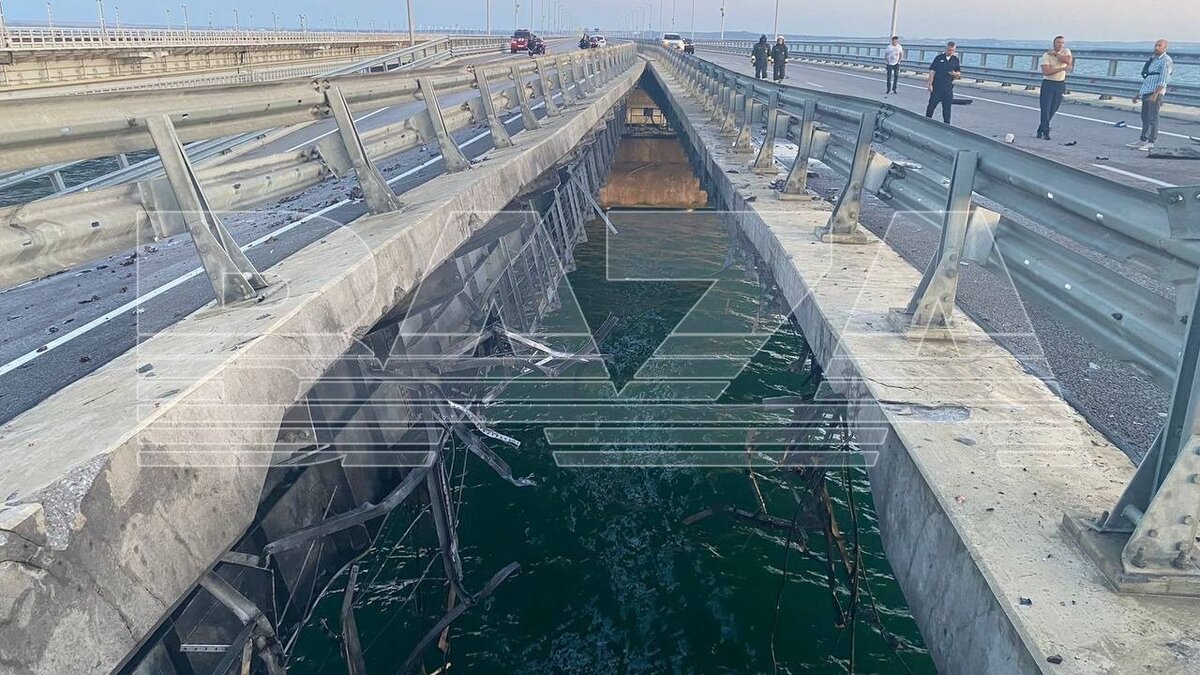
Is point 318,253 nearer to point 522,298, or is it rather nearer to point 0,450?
point 0,450

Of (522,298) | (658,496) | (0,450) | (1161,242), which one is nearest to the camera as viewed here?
(1161,242)

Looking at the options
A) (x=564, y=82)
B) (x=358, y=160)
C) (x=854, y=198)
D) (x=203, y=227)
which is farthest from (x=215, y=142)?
(x=854, y=198)

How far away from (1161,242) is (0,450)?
456cm

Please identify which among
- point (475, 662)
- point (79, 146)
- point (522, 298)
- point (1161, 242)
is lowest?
point (475, 662)

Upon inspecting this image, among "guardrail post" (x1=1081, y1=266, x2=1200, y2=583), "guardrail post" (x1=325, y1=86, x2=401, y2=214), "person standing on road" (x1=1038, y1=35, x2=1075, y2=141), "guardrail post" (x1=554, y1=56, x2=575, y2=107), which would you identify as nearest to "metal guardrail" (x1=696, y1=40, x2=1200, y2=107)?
"person standing on road" (x1=1038, y1=35, x2=1075, y2=141)

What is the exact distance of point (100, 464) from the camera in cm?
268

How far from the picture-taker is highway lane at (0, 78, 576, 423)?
192 inches

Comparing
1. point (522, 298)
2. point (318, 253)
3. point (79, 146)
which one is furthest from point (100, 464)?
point (522, 298)

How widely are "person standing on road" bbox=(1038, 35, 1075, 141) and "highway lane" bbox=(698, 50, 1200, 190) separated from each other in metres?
0.45

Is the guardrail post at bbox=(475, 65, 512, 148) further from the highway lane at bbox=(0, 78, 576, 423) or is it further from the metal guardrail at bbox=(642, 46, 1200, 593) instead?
the metal guardrail at bbox=(642, 46, 1200, 593)

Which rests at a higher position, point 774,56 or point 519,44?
point 519,44

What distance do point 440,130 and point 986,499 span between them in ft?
22.5

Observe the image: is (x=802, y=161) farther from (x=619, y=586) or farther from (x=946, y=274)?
(x=619, y=586)

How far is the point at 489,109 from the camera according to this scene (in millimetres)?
10078
